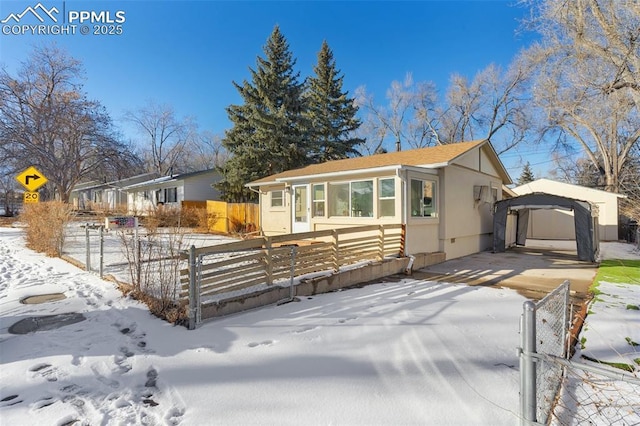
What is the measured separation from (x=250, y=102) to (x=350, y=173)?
47.4 ft

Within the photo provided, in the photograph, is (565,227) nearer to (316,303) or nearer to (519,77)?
(519,77)

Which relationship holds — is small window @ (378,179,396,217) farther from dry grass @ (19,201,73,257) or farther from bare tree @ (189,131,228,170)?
bare tree @ (189,131,228,170)

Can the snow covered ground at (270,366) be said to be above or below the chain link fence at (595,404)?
above

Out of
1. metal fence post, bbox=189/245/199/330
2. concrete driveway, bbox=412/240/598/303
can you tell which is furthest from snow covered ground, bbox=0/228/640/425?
concrete driveway, bbox=412/240/598/303

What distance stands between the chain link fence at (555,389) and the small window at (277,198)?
11.1 m

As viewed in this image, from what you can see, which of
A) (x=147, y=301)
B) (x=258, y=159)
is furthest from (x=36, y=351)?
(x=258, y=159)

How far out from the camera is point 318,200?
11203 millimetres

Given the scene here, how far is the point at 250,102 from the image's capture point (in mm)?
21625

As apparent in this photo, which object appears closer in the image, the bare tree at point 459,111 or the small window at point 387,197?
Result: the small window at point 387,197

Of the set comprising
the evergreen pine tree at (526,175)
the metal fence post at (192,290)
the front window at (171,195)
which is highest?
the evergreen pine tree at (526,175)

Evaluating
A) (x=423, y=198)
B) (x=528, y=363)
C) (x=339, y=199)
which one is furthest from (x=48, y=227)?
(x=528, y=363)

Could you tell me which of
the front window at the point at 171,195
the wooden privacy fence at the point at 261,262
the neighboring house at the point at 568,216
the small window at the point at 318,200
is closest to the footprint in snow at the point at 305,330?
the wooden privacy fence at the point at 261,262

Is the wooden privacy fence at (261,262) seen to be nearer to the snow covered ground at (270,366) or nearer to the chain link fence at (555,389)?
the snow covered ground at (270,366)

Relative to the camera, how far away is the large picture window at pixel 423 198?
29.8 feet
